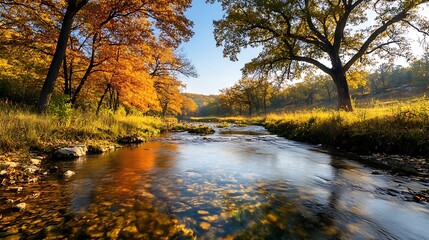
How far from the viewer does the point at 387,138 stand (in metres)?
7.97

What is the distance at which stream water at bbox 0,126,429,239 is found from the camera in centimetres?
317

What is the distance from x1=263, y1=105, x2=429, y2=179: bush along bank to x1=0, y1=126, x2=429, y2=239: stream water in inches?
54.3

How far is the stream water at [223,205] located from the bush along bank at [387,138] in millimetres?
1378

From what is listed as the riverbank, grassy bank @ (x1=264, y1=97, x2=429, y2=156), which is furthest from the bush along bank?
the riverbank

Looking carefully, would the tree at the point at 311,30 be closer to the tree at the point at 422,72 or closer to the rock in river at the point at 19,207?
the rock in river at the point at 19,207

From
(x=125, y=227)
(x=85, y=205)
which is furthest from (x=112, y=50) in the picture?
(x=125, y=227)

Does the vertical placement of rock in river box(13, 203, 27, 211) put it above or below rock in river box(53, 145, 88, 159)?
below

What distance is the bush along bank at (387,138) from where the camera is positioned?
6855 millimetres

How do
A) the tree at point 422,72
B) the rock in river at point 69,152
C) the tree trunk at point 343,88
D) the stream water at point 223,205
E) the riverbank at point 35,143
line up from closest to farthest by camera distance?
1. the stream water at point 223,205
2. the riverbank at point 35,143
3. the rock in river at point 69,152
4. the tree trunk at point 343,88
5. the tree at point 422,72

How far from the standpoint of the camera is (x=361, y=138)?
898 cm

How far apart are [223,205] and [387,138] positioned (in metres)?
7.04

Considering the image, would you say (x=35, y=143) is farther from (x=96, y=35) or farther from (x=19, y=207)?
(x=96, y=35)

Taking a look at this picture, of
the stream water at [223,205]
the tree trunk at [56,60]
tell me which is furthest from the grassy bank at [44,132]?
the stream water at [223,205]

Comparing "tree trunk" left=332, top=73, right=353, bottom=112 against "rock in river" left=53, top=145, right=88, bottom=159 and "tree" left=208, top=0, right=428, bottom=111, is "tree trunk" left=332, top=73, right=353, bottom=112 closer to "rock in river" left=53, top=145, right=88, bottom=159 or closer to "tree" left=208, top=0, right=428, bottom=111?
"tree" left=208, top=0, right=428, bottom=111
